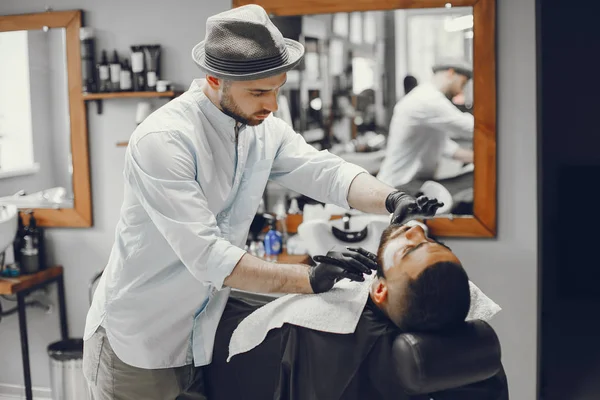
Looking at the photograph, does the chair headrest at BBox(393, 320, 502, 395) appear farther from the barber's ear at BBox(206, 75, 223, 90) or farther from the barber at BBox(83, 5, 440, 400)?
the barber's ear at BBox(206, 75, 223, 90)

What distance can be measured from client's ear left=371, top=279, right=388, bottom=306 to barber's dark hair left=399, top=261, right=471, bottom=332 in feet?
0.36

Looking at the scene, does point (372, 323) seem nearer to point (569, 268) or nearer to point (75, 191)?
point (569, 268)

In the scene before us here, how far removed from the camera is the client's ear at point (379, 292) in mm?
1484

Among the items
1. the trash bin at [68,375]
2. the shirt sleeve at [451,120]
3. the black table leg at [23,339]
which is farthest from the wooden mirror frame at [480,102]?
the black table leg at [23,339]

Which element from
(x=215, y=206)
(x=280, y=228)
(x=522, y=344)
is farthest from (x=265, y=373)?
(x=522, y=344)

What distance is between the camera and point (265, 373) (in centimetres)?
155

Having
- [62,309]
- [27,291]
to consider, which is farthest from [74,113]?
[62,309]

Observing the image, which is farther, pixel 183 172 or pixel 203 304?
pixel 203 304

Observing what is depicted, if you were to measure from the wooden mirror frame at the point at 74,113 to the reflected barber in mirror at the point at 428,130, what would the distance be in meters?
1.58

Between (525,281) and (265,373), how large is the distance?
188 centimetres

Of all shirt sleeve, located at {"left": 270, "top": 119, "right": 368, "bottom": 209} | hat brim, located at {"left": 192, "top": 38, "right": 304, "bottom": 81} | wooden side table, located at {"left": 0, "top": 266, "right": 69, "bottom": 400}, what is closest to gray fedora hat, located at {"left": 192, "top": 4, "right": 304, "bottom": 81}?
hat brim, located at {"left": 192, "top": 38, "right": 304, "bottom": 81}

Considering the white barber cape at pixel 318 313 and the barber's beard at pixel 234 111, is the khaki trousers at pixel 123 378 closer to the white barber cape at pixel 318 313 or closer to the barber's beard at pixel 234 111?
the white barber cape at pixel 318 313

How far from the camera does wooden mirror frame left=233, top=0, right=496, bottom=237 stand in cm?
292

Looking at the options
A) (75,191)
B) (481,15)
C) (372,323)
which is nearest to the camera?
(372,323)
